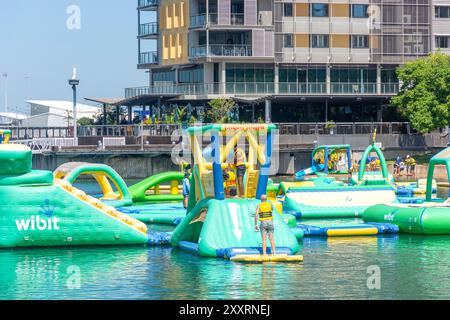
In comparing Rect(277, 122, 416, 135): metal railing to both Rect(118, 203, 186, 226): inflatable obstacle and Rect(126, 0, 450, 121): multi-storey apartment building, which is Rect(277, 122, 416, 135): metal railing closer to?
Rect(126, 0, 450, 121): multi-storey apartment building

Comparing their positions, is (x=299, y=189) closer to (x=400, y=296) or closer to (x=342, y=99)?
(x=400, y=296)

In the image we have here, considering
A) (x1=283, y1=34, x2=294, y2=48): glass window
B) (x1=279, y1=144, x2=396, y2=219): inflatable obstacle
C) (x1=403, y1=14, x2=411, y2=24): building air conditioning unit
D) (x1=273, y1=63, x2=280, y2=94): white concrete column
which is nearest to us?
(x1=279, y1=144, x2=396, y2=219): inflatable obstacle

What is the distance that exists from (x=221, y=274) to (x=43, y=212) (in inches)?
305

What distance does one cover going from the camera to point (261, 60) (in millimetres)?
105312

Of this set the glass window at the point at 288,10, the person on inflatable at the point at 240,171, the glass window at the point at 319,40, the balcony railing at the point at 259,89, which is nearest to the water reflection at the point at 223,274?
the person on inflatable at the point at 240,171

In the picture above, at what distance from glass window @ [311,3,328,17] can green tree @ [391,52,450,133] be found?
33.6ft

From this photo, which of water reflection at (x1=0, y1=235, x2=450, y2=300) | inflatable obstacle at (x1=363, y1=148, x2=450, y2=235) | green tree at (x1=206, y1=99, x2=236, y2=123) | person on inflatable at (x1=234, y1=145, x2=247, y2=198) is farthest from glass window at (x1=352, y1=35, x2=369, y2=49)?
person on inflatable at (x1=234, y1=145, x2=247, y2=198)

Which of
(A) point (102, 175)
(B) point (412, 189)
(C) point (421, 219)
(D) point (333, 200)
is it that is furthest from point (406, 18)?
(C) point (421, 219)

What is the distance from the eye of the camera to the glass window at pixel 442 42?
10900 cm

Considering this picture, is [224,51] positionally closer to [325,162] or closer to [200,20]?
[200,20]

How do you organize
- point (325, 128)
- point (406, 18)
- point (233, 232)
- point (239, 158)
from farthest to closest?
point (406, 18) → point (325, 128) → point (239, 158) → point (233, 232)

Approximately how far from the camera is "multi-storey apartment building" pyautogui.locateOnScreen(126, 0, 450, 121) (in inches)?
4131

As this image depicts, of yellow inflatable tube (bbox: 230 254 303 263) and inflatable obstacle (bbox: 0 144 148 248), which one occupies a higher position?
inflatable obstacle (bbox: 0 144 148 248)

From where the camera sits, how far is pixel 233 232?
34219 millimetres
